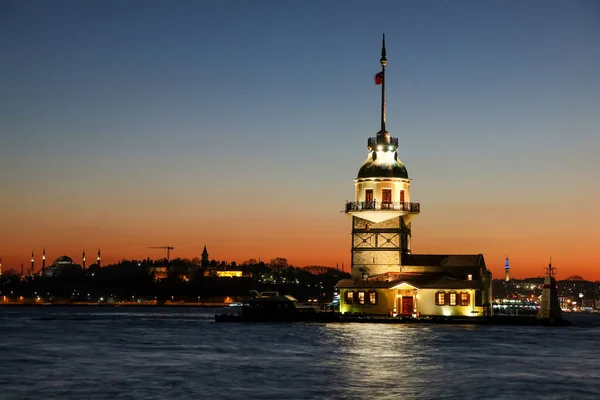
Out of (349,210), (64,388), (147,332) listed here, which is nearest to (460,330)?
(349,210)

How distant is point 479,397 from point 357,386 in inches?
242

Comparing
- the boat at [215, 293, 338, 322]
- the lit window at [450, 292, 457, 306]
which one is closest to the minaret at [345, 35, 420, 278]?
the lit window at [450, 292, 457, 306]

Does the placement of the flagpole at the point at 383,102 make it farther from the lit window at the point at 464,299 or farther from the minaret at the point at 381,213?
the lit window at the point at 464,299

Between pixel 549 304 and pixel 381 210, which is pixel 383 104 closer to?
pixel 381 210

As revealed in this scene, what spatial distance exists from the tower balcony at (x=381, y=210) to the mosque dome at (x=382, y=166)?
283cm

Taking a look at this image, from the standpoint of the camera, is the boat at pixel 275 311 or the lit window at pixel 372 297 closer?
the lit window at pixel 372 297

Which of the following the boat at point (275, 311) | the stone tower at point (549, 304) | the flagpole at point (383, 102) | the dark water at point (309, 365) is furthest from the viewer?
the boat at point (275, 311)

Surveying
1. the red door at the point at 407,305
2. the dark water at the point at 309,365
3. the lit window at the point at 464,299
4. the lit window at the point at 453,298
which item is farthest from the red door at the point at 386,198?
the dark water at the point at 309,365

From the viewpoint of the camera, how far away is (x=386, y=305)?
308 ft

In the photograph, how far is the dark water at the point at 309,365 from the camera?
45.8 meters

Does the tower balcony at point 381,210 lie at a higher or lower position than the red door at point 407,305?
higher

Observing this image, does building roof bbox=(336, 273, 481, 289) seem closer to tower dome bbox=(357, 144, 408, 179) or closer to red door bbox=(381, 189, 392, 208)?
red door bbox=(381, 189, 392, 208)

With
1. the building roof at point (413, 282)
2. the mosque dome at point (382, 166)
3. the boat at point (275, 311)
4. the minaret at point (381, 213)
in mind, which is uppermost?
the mosque dome at point (382, 166)

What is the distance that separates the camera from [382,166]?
96750 millimetres
